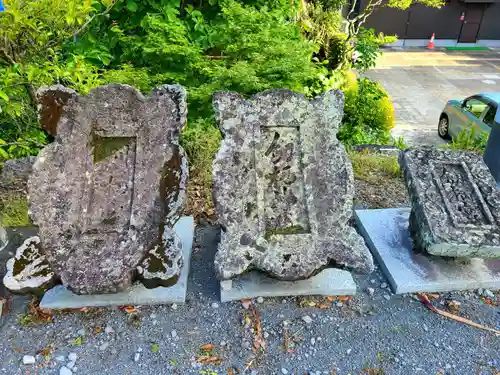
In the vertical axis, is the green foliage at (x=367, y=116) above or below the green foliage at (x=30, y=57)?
below

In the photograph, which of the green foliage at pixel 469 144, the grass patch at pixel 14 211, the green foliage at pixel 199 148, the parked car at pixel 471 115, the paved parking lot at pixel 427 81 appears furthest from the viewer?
the paved parking lot at pixel 427 81

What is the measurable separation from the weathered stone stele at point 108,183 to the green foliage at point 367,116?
4.97m

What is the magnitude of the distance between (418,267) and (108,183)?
8.06ft

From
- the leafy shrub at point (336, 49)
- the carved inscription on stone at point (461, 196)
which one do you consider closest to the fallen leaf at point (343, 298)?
the carved inscription on stone at point (461, 196)

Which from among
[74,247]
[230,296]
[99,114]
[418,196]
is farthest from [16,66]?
[418,196]

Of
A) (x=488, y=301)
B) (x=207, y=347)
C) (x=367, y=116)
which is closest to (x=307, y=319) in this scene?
(x=207, y=347)

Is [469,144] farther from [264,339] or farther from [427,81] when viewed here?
[427,81]

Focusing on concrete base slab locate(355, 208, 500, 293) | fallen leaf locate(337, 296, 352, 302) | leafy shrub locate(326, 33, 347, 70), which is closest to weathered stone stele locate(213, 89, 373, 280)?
fallen leaf locate(337, 296, 352, 302)

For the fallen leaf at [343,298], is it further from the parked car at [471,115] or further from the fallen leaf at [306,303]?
the parked car at [471,115]

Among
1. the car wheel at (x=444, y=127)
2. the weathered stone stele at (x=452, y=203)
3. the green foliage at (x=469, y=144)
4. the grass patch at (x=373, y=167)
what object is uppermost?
the weathered stone stele at (x=452, y=203)

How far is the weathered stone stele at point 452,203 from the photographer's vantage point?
2840mm

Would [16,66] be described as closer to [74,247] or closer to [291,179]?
[74,247]

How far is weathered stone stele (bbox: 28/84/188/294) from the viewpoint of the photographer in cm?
259

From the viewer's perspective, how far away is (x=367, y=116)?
7.60 meters
